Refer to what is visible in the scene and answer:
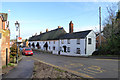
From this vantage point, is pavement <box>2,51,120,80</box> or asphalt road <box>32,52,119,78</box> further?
asphalt road <box>32,52,119,78</box>

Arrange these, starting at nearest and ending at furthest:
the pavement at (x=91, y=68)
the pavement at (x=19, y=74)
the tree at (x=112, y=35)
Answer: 1. the pavement at (x=19, y=74)
2. the pavement at (x=91, y=68)
3. the tree at (x=112, y=35)

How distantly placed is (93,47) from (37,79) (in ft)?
77.0

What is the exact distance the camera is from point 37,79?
604 cm

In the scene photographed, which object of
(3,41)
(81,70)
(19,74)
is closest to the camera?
(19,74)

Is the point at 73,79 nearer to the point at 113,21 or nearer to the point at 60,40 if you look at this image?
the point at 113,21

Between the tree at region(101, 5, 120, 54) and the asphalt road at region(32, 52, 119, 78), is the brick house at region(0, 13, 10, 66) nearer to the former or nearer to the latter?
the asphalt road at region(32, 52, 119, 78)

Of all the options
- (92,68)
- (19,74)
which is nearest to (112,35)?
(92,68)

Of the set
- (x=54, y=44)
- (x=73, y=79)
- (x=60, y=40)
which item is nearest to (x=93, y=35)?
(x=60, y=40)

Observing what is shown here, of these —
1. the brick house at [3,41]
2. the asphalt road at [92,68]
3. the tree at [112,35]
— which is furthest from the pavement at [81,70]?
the tree at [112,35]

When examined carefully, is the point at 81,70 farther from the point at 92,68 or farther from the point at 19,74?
the point at 19,74

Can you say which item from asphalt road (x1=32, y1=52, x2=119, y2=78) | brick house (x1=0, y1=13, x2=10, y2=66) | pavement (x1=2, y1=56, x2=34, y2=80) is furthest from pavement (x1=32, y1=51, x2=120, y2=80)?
brick house (x1=0, y1=13, x2=10, y2=66)

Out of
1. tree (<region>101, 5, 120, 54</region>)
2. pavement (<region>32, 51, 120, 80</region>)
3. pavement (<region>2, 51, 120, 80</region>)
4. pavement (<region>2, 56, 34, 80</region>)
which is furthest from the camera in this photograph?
tree (<region>101, 5, 120, 54</region>)

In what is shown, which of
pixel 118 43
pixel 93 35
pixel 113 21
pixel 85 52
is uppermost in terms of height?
pixel 113 21

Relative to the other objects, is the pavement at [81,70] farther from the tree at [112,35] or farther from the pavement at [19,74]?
the tree at [112,35]
